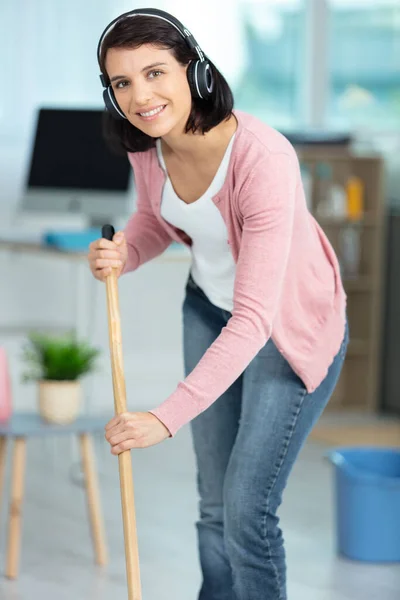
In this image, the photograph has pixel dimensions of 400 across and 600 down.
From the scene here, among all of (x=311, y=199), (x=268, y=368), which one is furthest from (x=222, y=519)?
(x=311, y=199)

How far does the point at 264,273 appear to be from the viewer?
5.37 ft

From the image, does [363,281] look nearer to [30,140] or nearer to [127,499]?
[30,140]

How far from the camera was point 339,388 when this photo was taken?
5164 millimetres

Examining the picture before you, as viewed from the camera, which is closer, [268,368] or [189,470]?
[268,368]

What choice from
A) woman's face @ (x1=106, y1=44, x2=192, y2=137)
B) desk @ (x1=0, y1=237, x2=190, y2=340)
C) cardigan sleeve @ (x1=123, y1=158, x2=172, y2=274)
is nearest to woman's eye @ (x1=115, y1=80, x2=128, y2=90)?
woman's face @ (x1=106, y1=44, x2=192, y2=137)

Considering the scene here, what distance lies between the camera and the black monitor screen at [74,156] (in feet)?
13.3

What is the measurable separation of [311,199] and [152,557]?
2517mm

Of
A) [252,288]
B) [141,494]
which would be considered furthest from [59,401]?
[252,288]

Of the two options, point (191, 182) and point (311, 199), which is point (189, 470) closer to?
point (311, 199)

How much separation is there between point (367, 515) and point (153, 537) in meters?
0.64

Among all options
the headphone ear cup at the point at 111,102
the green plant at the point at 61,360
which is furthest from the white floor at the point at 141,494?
the headphone ear cup at the point at 111,102

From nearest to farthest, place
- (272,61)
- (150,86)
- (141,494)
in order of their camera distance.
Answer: (150,86) → (141,494) → (272,61)

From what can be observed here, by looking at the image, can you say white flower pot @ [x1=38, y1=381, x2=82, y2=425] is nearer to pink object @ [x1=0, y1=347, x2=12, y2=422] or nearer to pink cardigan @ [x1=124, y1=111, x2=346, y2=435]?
pink object @ [x1=0, y1=347, x2=12, y2=422]

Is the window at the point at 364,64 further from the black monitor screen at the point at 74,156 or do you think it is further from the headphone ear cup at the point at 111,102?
the headphone ear cup at the point at 111,102
